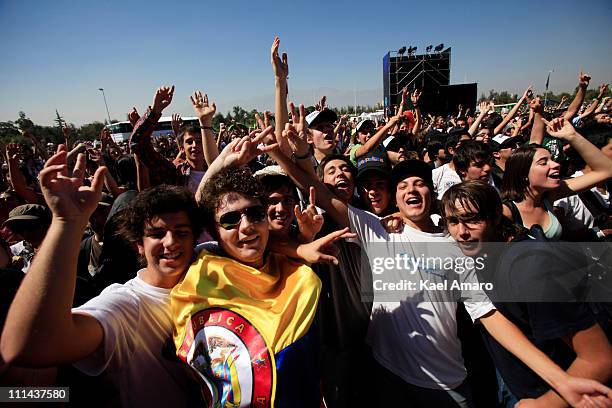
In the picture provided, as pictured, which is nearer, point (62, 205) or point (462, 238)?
point (62, 205)

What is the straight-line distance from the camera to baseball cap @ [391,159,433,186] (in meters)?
2.19

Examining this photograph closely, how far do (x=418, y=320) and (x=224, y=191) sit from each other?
4.68 ft

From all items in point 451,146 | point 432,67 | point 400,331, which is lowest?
point 400,331

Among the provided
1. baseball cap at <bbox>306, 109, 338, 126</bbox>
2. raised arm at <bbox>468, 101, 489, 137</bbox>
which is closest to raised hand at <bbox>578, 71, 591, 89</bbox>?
raised arm at <bbox>468, 101, 489, 137</bbox>

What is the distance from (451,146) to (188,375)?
18.0 ft

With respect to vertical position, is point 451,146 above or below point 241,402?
above

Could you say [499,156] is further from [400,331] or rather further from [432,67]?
[432,67]

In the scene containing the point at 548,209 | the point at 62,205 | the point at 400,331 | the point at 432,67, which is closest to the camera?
the point at 62,205

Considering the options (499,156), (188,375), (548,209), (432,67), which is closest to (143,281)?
(188,375)

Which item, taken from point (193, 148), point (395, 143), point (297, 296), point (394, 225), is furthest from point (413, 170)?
point (395, 143)

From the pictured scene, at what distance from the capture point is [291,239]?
1.86m

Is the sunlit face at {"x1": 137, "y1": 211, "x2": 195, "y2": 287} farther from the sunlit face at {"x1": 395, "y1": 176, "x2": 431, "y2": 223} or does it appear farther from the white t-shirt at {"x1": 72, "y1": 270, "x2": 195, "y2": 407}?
the sunlit face at {"x1": 395, "y1": 176, "x2": 431, "y2": 223}

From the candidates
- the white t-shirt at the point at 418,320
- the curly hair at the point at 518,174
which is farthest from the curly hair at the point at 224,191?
the curly hair at the point at 518,174

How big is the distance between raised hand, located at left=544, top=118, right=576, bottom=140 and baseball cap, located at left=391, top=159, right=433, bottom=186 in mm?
1632
